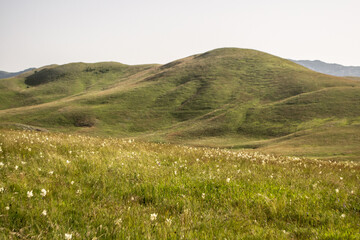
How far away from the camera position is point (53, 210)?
3.84 meters

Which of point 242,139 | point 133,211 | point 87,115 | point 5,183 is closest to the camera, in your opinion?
point 133,211

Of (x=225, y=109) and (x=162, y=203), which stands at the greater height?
(x=162, y=203)

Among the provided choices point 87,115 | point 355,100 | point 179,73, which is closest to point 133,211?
point 355,100

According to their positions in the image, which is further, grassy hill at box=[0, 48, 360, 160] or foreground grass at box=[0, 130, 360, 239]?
grassy hill at box=[0, 48, 360, 160]

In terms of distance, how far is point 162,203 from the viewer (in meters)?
4.84

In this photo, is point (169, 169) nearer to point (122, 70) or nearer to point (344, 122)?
point (344, 122)

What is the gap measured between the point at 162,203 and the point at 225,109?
80.9 meters

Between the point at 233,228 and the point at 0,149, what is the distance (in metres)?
7.10

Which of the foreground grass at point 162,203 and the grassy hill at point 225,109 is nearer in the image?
the foreground grass at point 162,203

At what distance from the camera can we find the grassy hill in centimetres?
6122

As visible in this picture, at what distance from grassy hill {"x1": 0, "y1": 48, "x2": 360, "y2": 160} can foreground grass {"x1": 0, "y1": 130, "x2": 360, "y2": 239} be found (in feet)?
115

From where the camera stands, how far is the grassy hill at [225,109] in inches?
2410

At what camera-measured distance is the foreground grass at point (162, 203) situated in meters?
3.58

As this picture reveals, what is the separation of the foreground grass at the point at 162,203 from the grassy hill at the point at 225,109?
115ft
